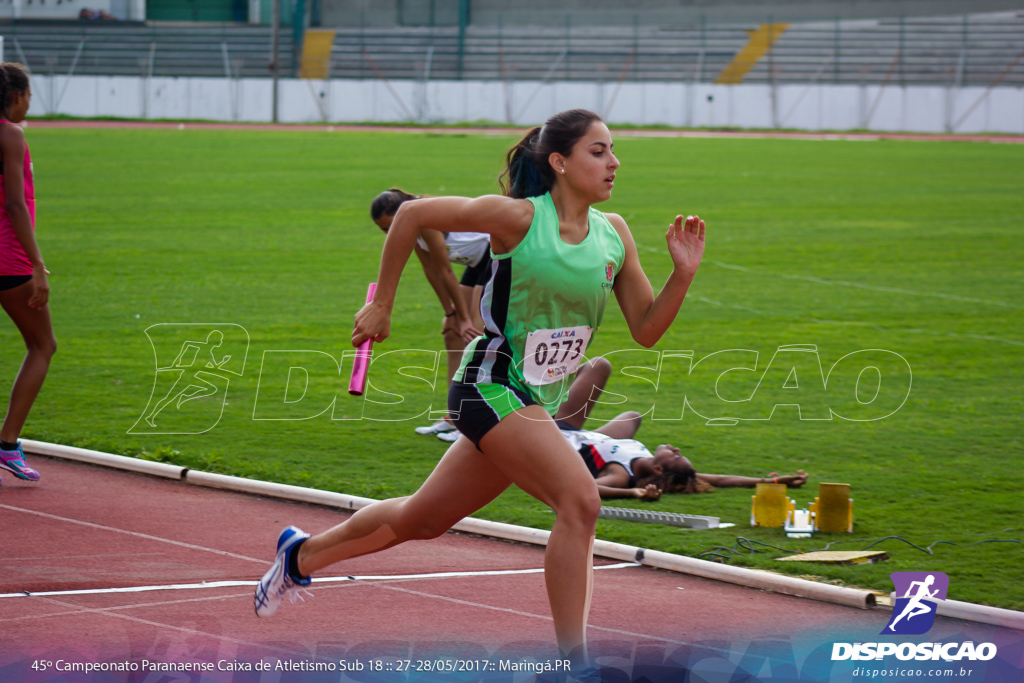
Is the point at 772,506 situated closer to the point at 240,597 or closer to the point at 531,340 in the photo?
the point at 531,340

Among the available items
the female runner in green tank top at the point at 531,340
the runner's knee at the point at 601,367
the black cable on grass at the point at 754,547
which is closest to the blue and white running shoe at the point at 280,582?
the female runner in green tank top at the point at 531,340

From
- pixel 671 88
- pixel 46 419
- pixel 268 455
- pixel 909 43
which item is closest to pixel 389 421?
pixel 268 455

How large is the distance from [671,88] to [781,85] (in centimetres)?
501

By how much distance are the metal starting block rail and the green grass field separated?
112 millimetres

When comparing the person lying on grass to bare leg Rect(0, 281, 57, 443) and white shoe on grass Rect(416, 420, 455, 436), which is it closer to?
white shoe on grass Rect(416, 420, 455, 436)

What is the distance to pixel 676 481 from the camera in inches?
266

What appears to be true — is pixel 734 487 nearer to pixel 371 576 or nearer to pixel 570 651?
pixel 371 576

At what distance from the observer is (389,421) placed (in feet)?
28.1

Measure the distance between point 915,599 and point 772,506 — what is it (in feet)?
3.94

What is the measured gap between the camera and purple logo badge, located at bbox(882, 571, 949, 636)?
15.6 ft

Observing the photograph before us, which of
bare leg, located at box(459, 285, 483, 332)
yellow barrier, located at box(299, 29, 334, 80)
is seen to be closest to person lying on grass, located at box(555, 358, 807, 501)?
bare leg, located at box(459, 285, 483, 332)

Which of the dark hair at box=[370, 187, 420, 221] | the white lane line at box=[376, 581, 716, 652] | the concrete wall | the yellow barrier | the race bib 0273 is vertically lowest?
the white lane line at box=[376, 581, 716, 652]

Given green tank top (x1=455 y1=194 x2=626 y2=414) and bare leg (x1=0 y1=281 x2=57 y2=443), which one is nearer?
green tank top (x1=455 y1=194 x2=626 y2=414)

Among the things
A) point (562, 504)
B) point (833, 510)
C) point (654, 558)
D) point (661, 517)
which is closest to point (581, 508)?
point (562, 504)
